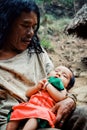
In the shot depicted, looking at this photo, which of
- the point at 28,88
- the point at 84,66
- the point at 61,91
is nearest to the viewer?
the point at 61,91

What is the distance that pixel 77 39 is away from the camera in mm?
9008

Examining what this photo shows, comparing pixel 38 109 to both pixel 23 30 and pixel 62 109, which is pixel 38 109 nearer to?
pixel 62 109

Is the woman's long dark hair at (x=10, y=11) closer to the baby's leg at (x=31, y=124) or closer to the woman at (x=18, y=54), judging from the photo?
the woman at (x=18, y=54)

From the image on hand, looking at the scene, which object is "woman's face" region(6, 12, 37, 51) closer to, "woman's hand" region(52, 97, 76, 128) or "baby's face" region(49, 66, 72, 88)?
"baby's face" region(49, 66, 72, 88)

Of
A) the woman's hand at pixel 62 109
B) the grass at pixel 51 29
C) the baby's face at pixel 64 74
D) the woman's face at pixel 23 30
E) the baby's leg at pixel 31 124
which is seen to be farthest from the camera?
the grass at pixel 51 29

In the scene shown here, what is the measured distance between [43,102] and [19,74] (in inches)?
17.8

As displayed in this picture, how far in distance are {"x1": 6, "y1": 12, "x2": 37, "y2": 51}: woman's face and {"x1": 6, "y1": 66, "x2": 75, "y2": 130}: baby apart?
400mm

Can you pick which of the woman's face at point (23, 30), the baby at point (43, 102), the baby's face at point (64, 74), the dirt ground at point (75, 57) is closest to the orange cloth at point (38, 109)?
the baby at point (43, 102)

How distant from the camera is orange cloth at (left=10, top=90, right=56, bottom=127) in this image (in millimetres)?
2600

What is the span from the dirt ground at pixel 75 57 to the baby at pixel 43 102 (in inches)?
93.6

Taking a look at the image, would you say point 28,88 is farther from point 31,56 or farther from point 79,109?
point 79,109

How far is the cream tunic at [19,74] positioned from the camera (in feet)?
9.87

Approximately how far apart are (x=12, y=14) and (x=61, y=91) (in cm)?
88

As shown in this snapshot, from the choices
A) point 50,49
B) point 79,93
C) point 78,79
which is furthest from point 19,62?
point 50,49
